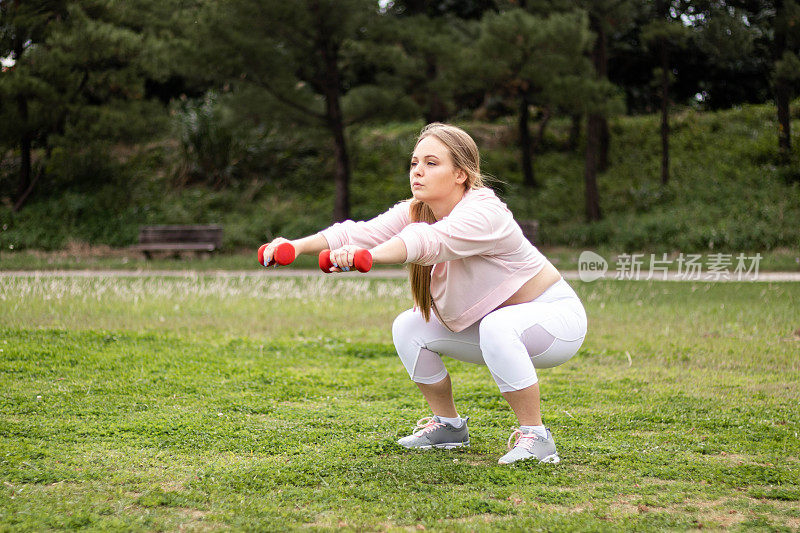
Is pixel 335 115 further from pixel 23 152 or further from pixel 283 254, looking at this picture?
pixel 283 254

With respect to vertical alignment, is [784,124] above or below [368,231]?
above

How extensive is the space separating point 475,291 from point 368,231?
575mm

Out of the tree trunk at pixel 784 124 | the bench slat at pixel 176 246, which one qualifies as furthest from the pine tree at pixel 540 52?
the bench slat at pixel 176 246

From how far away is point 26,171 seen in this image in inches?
787

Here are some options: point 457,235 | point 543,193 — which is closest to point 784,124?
point 543,193

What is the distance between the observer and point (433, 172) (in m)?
3.73

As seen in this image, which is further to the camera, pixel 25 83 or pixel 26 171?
pixel 26 171

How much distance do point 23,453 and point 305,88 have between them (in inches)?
608


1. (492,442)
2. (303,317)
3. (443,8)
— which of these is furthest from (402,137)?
(492,442)

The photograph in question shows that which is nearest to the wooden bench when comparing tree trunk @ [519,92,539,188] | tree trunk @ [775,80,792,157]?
tree trunk @ [519,92,539,188]

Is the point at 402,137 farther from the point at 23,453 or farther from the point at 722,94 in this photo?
the point at 23,453

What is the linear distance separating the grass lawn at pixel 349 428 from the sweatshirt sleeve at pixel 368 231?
40.6 inches

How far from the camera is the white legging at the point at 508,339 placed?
3625mm

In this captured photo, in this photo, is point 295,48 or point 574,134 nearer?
point 295,48
